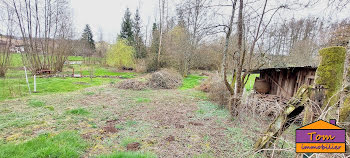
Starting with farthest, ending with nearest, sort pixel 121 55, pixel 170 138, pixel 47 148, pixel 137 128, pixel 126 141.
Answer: pixel 121 55 → pixel 137 128 → pixel 170 138 → pixel 126 141 → pixel 47 148

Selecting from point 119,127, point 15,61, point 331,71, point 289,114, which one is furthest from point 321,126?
point 15,61

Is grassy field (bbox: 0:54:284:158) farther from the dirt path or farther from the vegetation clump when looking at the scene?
the vegetation clump

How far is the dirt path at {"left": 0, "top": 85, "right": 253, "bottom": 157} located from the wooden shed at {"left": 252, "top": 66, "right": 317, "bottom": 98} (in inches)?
92.5

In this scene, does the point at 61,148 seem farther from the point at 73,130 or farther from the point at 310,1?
the point at 310,1

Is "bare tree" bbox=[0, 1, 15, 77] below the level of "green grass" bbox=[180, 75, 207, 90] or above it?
above

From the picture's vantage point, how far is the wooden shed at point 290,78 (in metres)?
4.59

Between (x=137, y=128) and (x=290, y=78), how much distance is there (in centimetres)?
593

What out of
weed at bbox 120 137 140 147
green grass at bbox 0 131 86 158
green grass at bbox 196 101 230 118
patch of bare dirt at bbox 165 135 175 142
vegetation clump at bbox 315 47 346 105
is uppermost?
vegetation clump at bbox 315 47 346 105

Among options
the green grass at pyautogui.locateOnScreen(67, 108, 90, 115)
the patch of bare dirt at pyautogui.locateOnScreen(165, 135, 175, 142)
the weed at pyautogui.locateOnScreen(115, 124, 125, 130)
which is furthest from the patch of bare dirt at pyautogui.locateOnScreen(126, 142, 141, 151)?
the green grass at pyautogui.locateOnScreen(67, 108, 90, 115)

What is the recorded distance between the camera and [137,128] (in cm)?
395

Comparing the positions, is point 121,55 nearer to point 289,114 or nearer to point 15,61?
point 15,61

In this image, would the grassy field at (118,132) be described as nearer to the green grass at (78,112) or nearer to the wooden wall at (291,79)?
the green grass at (78,112)

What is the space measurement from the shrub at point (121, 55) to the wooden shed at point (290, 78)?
16836 mm

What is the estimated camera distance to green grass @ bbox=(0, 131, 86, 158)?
2436mm
